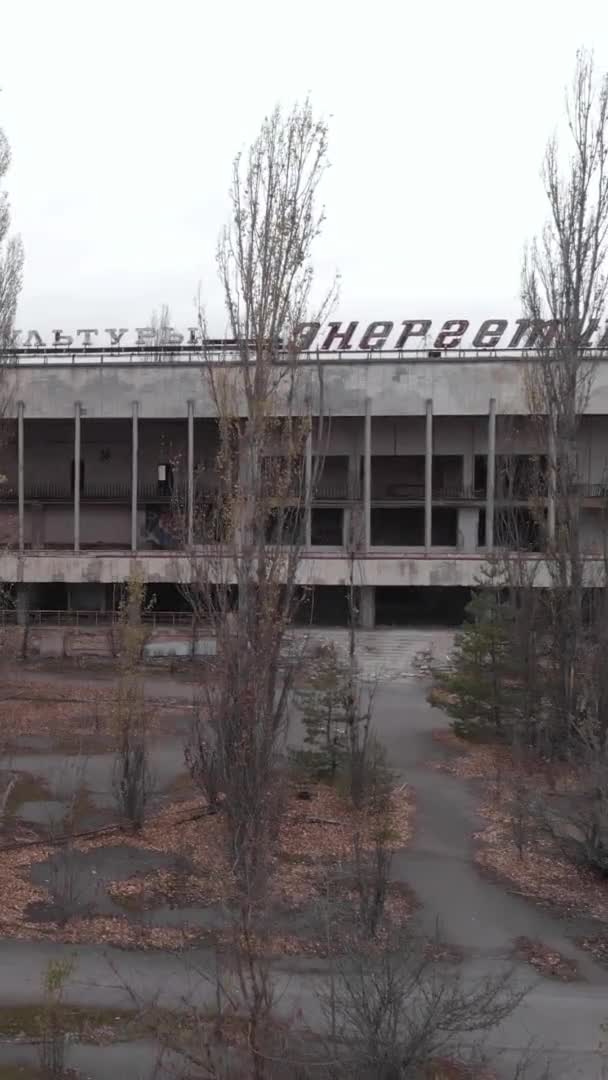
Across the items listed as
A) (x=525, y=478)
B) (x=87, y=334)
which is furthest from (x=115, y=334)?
(x=525, y=478)

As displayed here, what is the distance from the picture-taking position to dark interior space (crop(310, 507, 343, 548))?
37.4 m

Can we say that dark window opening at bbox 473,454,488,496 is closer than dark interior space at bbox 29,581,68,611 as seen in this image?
No

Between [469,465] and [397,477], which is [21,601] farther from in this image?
[469,465]

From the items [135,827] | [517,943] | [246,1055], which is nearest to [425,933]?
[517,943]

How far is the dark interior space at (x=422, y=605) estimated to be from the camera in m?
34.9

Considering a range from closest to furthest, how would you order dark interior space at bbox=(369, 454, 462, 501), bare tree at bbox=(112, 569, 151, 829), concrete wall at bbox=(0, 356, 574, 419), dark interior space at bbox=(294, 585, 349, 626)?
bare tree at bbox=(112, 569, 151, 829)
concrete wall at bbox=(0, 356, 574, 419)
dark interior space at bbox=(294, 585, 349, 626)
dark interior space at bbox=(369, 454, 462, 501)

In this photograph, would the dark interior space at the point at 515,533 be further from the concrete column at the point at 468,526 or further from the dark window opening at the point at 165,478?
the dark window opening at the point at 165,478

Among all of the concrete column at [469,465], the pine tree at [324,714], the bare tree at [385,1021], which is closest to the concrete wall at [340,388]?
the concrete column at [469,465]

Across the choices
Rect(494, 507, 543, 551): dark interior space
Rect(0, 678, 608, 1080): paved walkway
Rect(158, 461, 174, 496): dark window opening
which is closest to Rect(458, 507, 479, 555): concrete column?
Rect(158, 461, 174, 496): dark window opening

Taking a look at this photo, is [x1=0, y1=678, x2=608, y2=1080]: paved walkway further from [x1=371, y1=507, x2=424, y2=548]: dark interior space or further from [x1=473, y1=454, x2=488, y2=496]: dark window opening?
[x1=371, y1=507, x2=424, y2=548]: dark interior space

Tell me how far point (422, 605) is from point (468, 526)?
4240mm

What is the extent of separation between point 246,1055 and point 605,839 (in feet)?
20.0

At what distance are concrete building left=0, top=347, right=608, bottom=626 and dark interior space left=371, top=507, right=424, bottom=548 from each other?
0.06 m

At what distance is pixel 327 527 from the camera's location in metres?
37.7
